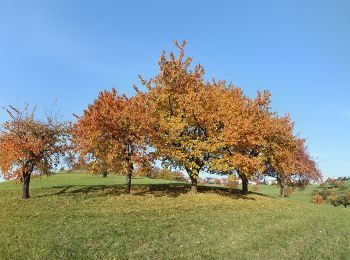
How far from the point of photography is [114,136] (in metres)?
36.0

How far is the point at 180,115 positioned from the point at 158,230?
17042 mm

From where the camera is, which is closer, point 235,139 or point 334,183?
point 235,139

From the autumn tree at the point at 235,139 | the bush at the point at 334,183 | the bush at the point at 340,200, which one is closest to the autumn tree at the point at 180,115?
the autumn tree at the point at 235,139

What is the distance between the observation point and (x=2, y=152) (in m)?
33.8

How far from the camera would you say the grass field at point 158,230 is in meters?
19.2

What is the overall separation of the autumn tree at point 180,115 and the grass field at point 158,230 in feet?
16.0

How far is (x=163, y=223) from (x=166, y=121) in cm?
1617

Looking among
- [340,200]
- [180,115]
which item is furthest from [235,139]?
[340,200]

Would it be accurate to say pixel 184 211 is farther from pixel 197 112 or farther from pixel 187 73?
pixel 187 73

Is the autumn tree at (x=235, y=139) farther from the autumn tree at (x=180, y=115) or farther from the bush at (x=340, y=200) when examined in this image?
the bush at (x=340, y=200)

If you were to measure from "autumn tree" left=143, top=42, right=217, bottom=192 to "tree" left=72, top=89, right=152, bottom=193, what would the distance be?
176 cm

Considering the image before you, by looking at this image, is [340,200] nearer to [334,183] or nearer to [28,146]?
[334,183]

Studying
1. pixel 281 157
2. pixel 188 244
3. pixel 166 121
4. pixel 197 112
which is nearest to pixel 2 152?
pixel 166 121

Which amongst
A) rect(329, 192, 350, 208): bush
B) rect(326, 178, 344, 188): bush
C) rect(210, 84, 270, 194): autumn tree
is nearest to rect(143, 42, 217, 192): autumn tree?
rect(210, 84, 270, 194): autumn tree
